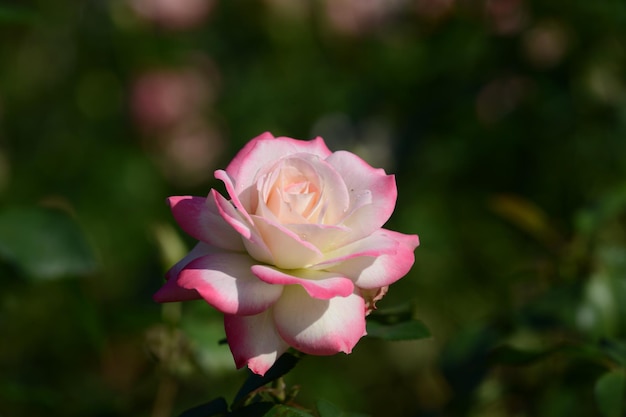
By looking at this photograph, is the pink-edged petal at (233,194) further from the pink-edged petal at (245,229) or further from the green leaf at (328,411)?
the green leaf at (328,411)

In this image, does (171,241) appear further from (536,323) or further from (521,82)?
(521,82)

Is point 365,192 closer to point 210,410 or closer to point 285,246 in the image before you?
point 285,246

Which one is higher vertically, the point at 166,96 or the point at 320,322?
the point at 320,322

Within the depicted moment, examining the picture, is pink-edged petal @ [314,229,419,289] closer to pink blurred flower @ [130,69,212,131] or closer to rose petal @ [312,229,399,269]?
rose petal @ [312,229,399,269]

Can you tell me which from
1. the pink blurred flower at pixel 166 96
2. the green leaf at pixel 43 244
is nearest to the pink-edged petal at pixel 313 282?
the green leaf at pixel 43 244

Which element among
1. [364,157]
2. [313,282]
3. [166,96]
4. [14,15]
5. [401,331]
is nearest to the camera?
[313,282]

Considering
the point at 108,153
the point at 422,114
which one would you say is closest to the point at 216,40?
the point at 108,153

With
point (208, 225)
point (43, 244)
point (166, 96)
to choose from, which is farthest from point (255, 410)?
point (166, 96)
